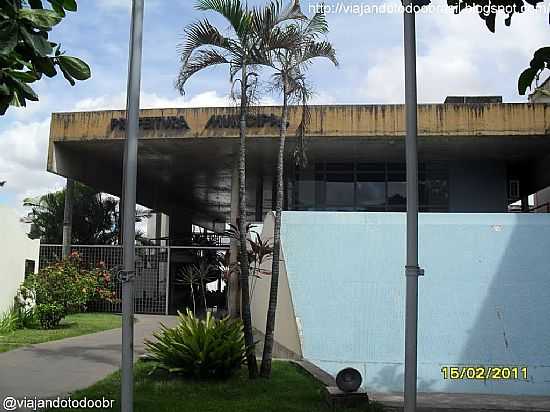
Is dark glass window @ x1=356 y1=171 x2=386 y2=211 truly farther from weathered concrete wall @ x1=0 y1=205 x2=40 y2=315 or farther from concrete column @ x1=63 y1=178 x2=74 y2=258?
weathered concrete wall @ x1=0 y1=205 x2=40 y2=315

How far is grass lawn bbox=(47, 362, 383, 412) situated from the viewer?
22.5 feet

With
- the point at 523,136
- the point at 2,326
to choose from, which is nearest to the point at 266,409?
the point at 2,326

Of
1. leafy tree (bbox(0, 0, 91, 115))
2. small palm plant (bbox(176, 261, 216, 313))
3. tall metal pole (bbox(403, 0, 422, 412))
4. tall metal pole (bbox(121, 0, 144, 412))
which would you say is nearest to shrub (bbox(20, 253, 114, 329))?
small palm plant (bbox(176, 261, 216, 313))

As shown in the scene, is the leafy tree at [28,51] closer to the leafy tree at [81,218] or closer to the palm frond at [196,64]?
the palm frond at [196,64]

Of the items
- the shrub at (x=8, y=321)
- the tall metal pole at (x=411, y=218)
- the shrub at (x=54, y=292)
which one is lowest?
the shrub at (x=8, y=321)

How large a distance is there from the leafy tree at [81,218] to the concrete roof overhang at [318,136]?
768 centimetres

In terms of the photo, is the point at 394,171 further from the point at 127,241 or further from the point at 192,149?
the point at 127,241

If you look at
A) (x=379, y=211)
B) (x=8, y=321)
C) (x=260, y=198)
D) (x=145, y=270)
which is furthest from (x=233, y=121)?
(x=260, y=198)

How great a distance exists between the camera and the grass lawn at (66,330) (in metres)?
12.4

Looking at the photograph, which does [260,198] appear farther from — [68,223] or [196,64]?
[196,64]

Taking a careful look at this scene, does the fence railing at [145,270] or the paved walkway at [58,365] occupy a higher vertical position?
the fence railing at [145,270]

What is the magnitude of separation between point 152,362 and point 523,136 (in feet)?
41.5

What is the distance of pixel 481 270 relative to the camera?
1184 cm

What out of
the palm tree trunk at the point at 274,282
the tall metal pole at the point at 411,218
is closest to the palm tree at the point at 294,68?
the palm tree trunk at the point at 274,282
